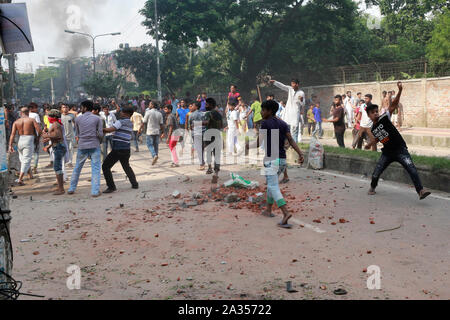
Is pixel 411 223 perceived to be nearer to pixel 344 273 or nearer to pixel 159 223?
pixel 344 273

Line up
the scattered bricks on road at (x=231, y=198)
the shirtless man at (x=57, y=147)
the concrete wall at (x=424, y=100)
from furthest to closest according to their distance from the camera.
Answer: the concrete wall at (x=424, y=100) < the shirtless man at (x=57, y=147) < the scattered bricks on road at (x=231, y=198)

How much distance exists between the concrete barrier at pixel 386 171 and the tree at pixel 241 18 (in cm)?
1906

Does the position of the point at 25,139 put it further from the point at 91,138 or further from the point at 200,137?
the point at 200,137

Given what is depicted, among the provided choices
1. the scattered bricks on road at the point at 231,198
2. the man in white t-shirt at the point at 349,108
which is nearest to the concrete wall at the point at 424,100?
the man in white t-shirt at the point at 349,108

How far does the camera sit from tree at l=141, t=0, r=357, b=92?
28.8 metres

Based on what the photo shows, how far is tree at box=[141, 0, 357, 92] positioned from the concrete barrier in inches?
751

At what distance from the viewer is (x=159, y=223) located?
6738 millimetres

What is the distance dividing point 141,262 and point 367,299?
2.45 m

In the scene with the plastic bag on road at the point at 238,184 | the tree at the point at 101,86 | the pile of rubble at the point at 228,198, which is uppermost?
the tree at the point at 101,86

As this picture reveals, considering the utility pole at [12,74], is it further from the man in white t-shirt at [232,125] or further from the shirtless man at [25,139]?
the shirtless man at [25,139]

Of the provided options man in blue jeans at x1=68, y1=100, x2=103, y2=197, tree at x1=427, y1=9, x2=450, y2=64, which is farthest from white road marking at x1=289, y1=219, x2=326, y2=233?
tree at x1=427, y1=9, x2=450, y2=64

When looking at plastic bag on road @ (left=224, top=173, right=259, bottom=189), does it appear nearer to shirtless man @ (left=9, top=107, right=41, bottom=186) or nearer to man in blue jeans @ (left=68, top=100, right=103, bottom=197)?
man in blue jeans @ (left=68, top=100, right=103, bottom=197)

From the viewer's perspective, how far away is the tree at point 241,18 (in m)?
28.8

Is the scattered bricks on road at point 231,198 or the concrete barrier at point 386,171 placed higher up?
the concrete barrier at point 386,171
